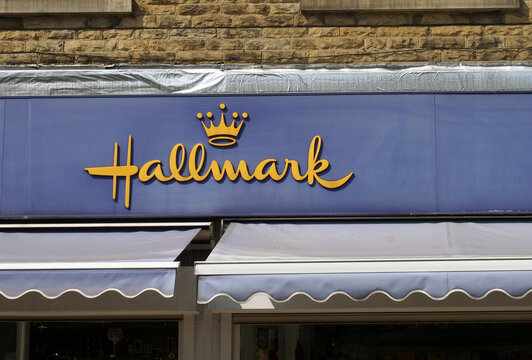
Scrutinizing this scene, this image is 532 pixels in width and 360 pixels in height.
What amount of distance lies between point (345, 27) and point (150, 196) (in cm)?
258

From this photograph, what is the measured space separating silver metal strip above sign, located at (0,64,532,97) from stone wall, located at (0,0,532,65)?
0.70 feet

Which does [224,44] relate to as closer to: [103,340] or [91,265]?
[91,265]

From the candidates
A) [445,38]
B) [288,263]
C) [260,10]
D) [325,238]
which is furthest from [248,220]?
[445,38]

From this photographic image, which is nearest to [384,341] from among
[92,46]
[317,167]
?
[317,167]

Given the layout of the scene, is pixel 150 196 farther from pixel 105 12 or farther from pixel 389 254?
pixel 389 254

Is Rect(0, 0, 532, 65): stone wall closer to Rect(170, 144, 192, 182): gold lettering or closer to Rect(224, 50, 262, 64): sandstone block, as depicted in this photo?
Rect(224, 50, 262, 64): sandstone block

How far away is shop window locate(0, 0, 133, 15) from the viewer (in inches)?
305

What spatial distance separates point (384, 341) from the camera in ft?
24.4

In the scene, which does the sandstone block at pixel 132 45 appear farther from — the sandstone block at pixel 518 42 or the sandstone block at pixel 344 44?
the sandstone block at pixel 518 42

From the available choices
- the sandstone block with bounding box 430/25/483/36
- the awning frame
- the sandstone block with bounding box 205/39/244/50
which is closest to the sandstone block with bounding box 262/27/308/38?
the sandstone block with bounding box 205/39/244/50

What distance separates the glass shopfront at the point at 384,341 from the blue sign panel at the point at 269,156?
3.72 feet

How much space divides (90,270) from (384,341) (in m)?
3.07

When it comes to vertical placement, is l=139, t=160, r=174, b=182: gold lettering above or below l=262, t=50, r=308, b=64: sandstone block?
below

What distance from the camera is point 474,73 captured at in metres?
7.48
